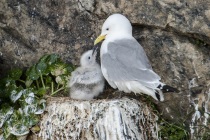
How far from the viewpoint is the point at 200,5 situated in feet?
16.5

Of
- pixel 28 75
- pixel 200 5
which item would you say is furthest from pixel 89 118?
pixel 200 5

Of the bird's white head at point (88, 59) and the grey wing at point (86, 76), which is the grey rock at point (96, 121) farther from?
the bird's white head at point (88, 59)

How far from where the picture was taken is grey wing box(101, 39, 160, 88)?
15.7 ft

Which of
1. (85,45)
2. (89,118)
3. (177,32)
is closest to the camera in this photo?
(89,118)

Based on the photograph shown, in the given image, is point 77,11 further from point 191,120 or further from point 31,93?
point 191,120

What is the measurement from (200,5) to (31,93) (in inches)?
61.8

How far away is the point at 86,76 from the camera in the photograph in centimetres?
516

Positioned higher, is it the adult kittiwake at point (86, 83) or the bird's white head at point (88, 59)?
the bird's white head at point (88, 59)

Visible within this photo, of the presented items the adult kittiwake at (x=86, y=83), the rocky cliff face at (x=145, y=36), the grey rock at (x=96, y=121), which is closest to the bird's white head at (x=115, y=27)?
the rocky cliff face at (x=145, y=36)

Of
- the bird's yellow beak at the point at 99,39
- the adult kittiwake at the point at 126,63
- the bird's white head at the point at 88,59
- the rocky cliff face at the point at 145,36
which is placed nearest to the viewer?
the adult kittiwake at the point at 126,63

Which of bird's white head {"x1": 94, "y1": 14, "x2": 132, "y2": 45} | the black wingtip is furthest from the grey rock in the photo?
bird's white head {"x1": 94, "y1": 14, "x2": 132, "y2": 45}

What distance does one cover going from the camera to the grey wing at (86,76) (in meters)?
5.16

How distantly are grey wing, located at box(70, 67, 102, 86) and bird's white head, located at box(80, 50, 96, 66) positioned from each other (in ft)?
0.28

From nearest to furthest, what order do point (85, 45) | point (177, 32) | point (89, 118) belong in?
point (89, 118) → point (177, 32) → point (85, 45)
